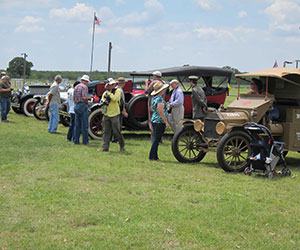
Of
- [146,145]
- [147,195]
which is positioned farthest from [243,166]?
[146,145]

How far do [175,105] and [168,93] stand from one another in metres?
1.64

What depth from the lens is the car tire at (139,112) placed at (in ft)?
45.0

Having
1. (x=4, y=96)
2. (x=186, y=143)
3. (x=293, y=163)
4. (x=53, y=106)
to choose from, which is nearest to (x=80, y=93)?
(x=53, y=106)

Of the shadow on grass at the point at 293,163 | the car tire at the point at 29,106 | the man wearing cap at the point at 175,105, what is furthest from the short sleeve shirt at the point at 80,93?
the car tire at the point at 29,106

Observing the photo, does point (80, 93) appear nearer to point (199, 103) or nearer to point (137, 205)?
point (199, 103)

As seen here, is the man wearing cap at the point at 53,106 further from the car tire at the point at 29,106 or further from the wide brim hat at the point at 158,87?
the car tire at the point at 29,106

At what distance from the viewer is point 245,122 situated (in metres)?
9.61

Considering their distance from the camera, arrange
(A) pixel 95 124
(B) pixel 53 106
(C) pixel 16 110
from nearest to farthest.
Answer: (A) pixel 95 124, (B) pixel 53 106, (C) pixel 16 110

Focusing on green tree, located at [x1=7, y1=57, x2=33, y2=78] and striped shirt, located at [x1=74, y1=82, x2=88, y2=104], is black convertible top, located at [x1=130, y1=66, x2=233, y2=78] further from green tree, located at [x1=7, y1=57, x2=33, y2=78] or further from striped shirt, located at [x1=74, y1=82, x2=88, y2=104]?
green tree, located at [x1=7, y1=57, x2=33, y2=78]

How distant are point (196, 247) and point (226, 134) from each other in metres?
4.34

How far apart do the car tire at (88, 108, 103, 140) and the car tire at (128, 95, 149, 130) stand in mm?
760

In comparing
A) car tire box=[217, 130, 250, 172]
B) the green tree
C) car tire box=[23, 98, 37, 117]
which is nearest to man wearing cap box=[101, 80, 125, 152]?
car tire box=[217, 130, 250, 172]

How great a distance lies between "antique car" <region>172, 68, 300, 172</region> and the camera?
9281 mm

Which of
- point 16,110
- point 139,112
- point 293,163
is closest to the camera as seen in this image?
point 293,163
